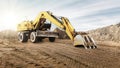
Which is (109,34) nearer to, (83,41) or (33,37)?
(33,37)

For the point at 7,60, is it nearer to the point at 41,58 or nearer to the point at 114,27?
the point at 41,58

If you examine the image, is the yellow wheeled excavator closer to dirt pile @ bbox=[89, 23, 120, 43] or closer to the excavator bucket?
the excavator bucket

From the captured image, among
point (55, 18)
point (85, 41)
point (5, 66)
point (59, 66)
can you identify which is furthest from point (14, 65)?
point (55, 18)

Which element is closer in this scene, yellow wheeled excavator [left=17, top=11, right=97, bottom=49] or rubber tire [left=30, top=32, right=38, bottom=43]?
yellow wheeled excavator [left=17, top=11, right=97, bottom=49]

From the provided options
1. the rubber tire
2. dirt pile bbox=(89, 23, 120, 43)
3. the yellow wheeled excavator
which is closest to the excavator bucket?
the yellow wheeled excavator

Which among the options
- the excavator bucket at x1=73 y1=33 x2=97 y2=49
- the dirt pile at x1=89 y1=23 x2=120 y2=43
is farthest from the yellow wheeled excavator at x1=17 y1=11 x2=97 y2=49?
the dirt pile at x1=89 y1=23 x2=120 y2=43

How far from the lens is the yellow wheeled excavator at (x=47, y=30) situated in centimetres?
1698

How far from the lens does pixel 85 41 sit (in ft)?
55.3

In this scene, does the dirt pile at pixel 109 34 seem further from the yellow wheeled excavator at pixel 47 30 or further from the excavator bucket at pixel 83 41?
the excavator bucket at pixel 83 41

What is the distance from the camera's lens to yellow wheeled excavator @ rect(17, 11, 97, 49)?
17.0 metres

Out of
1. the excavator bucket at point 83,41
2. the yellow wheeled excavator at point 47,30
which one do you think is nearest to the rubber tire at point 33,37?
the yellow wheeled excavator at point 47,30

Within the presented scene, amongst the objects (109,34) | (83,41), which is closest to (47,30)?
(83,41)

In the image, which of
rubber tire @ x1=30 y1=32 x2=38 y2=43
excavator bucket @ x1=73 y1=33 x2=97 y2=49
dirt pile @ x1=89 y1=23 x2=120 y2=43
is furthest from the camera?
dirt pile @ x1=89 y1=23 x2=120 y2=43

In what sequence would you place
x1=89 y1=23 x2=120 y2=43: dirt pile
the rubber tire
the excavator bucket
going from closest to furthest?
the excavator bucket → the rubber tire → x1=89 y1=23 x2=120 y2=43: dirt pile
